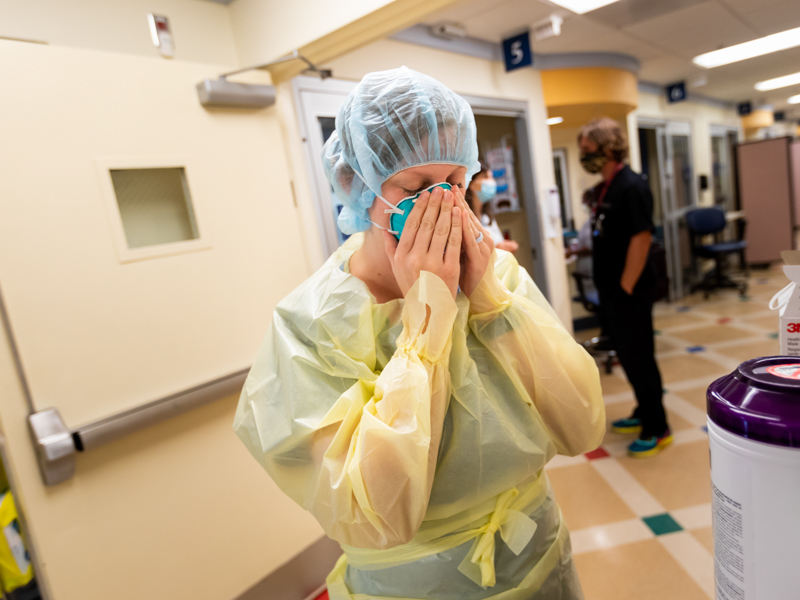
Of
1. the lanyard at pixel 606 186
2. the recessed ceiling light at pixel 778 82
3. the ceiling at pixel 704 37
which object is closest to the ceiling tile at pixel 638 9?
the ceiling at pixel 704 37

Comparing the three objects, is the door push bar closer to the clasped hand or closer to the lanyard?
the clasped hand

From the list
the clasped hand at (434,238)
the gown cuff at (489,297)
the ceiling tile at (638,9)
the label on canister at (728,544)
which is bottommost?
the label on canister at (728,544)

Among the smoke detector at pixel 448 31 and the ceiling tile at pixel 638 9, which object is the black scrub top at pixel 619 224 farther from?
the ceiling tile at pixel 638 9

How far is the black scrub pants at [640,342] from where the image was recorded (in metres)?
2.38

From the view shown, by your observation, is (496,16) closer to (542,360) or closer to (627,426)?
(542,360)

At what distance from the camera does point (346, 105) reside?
36.4 inches

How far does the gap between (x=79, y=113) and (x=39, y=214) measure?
1.07 feet

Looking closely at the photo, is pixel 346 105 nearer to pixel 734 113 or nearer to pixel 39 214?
pixel 734 113

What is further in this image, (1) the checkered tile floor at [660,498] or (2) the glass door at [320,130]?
(2) the glass door at [320,130]

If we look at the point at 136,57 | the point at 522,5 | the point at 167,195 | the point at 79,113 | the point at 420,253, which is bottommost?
the point at 420,253

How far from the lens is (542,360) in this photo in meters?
0.93

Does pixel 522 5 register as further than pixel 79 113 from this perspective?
Yes

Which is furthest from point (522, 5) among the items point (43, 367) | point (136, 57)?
point (43, 367)

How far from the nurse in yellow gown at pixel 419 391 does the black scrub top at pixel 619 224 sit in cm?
157
